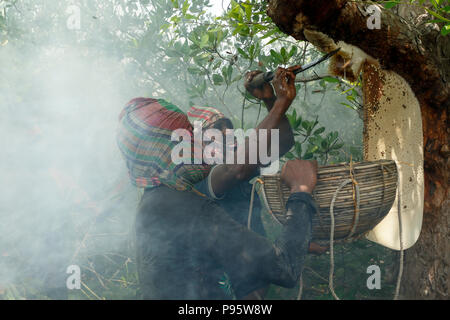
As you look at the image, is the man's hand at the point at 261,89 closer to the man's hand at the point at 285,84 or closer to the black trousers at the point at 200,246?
the man's hand at the point at 285,84

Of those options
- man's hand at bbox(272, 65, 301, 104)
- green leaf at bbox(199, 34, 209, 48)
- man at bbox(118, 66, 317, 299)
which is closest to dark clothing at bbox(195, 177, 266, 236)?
man at bbox(118, 66, 317, 299)

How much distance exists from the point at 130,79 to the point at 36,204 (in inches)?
71.3

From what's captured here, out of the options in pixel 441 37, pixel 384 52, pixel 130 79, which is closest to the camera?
pixel 384 52

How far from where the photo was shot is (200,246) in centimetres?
156

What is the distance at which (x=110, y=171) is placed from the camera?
3467 mm

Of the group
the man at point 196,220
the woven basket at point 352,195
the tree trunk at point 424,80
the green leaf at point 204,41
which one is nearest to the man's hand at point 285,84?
the man at point 196,220

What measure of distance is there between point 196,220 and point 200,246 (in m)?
0.12

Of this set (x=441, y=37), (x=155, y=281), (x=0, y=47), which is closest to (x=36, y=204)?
(x=0, y=47)

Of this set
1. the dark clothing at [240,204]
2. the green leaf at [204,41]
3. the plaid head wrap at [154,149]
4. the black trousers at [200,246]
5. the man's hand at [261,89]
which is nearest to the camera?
the black trousers at [200,246]

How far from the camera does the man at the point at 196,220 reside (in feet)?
4.89

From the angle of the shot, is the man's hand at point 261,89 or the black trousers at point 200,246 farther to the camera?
the man's hand at point 261,89

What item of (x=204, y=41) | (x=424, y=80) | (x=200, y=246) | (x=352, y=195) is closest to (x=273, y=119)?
(x=352, y=195)

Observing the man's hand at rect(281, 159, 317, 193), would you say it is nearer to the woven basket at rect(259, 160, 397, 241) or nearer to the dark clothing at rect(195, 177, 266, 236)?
the woven basket at rect(259, 160, 397, 241)
